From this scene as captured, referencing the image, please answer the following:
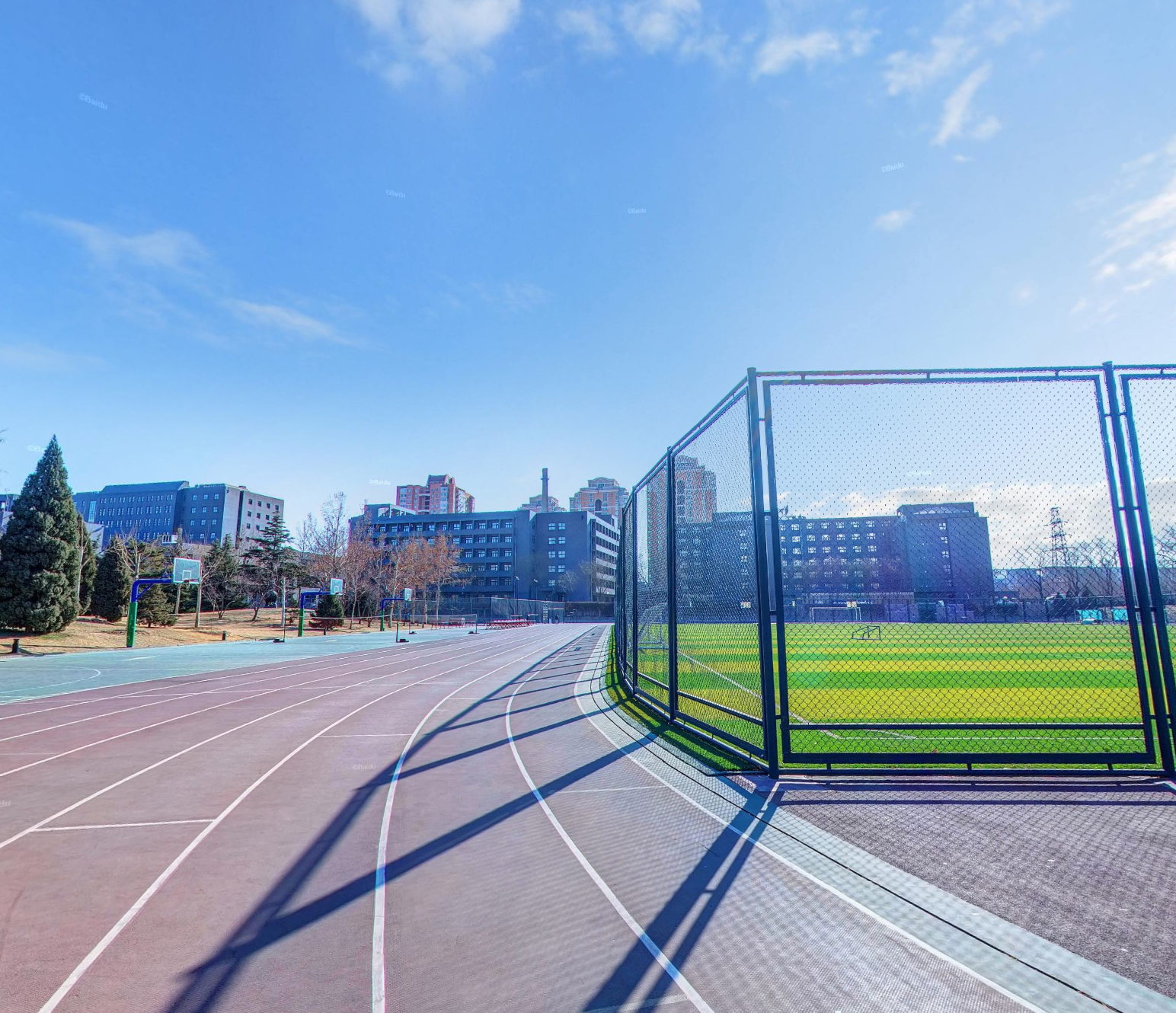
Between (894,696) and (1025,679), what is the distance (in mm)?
4695

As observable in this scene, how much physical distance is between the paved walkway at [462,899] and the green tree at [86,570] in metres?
36.3

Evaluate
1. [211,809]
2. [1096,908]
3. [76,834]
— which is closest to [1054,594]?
[1096,908]

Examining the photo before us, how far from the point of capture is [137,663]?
2392 cm

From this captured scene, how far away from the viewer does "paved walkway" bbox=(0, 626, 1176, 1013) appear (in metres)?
3.36

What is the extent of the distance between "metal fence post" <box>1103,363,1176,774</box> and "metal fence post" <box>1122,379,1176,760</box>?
0.03 m

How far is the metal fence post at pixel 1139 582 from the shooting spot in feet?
22.7

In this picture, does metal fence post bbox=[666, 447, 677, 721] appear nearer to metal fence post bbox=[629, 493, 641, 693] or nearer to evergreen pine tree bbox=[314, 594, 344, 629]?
metal fence post bbox=[629, 493, 641, 693]

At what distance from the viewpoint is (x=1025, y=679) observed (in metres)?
15.4

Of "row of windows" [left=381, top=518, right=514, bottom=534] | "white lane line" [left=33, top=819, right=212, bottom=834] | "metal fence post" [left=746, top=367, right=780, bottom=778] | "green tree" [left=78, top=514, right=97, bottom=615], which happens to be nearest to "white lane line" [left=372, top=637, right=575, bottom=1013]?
"white lane line" [left=33, top=819, right=212, bottom=834]

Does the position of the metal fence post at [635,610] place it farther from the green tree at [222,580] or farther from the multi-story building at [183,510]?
the multi-story building at [183,510]

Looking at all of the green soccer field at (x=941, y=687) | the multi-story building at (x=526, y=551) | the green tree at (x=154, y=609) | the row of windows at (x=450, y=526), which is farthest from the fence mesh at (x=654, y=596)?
the row of windows at (x=450, y=526)

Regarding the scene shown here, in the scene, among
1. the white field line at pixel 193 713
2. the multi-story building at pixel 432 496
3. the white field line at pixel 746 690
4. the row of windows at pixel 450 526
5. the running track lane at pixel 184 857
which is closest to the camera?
the running track lane at pixel 184 857

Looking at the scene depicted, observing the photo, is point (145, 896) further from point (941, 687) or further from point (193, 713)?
point (941, 687)

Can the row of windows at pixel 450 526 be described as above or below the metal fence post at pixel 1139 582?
above
